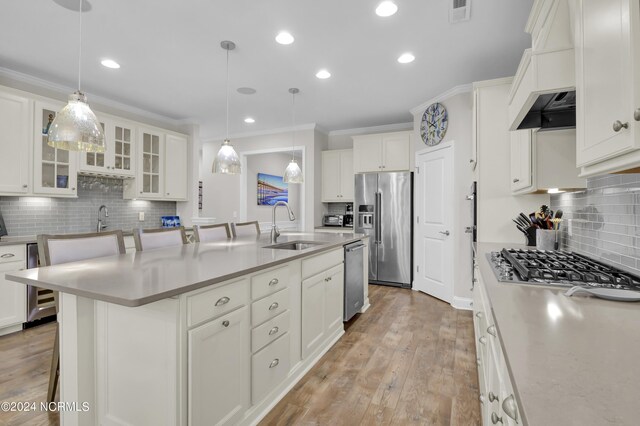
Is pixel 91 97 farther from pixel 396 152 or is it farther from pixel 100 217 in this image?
pixel 396 152

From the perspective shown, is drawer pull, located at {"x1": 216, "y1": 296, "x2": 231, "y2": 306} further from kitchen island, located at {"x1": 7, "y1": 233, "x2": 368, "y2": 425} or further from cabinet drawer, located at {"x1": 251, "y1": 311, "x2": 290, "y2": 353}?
cabinet drawer, located at {"x1": 251, "y1": 311, "x2": 290, "y2": 353}

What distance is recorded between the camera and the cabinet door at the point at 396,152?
470cm

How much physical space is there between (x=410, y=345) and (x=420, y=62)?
104 inches

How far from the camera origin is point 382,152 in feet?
16.0

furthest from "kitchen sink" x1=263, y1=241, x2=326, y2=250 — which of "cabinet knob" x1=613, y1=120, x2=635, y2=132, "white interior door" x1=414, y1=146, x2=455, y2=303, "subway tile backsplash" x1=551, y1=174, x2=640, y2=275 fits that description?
"cabinet knob" x1=613, y1=120, x2=635, y2=132

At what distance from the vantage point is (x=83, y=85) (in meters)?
3.62

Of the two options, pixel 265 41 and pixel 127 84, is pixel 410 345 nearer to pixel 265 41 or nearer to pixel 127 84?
pixel 265 41

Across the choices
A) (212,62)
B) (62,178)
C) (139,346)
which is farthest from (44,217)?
(139,346)

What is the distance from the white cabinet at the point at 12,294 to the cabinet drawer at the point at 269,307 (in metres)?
2.76

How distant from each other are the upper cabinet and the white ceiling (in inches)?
26.6

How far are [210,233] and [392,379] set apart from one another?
2.06 metres

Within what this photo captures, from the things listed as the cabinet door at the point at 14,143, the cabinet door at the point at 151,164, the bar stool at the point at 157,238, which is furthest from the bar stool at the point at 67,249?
the cabinet door at the point at 151,164

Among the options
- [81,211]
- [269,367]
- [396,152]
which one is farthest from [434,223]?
[81,211]

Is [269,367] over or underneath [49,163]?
underneath
